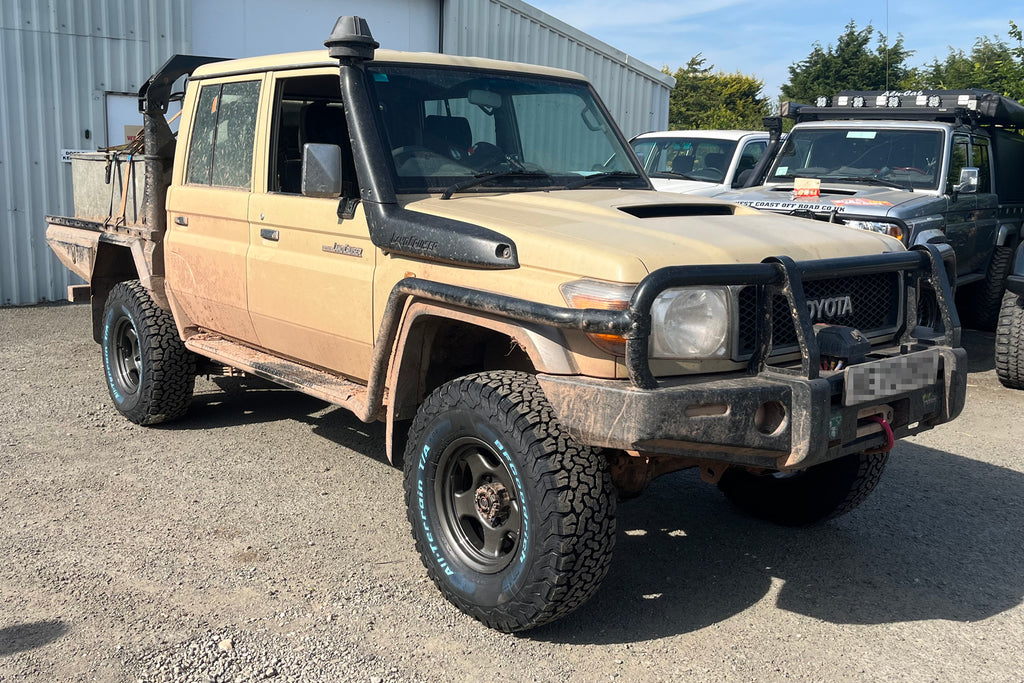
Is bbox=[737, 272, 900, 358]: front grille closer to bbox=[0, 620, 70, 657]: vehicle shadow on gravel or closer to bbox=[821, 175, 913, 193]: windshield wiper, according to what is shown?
bbox=[0, 620, 70, 657]: vehicle shadow on gravel

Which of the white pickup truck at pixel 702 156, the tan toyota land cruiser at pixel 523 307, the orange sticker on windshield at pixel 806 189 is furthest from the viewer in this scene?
the white pickup truck at pixel 702 156

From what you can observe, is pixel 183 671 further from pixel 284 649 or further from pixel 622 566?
pixel 622 566

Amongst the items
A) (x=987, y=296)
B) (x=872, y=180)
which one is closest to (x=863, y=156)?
(x=872, y=180)

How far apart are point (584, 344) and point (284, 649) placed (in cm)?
150

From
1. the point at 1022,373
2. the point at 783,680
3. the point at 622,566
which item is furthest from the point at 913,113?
the point at 783,680

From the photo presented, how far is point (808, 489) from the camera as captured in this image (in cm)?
445

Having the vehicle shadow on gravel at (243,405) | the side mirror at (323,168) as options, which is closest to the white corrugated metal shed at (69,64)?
the vehicle shadow on gravel at (243,405)

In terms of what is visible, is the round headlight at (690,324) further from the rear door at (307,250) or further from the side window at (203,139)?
the side window at (203,139)

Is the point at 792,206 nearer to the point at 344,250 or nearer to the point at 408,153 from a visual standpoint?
the point at 408,153

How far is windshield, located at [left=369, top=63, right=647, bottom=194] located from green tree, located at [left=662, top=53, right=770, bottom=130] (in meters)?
37.9

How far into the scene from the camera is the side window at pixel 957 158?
834 cm

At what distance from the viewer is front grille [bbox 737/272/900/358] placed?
10.9 feet

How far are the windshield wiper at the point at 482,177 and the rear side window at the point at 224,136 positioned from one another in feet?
4.18

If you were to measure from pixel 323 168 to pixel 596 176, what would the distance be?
1.38m
